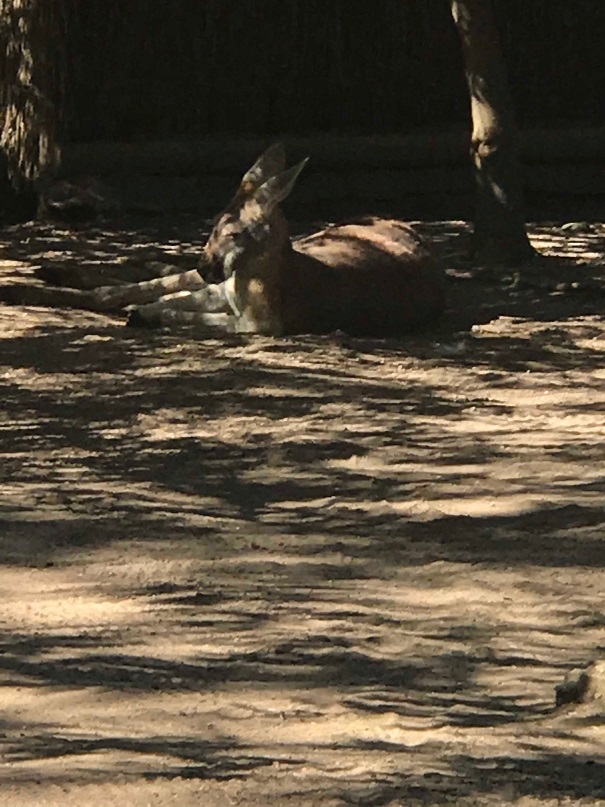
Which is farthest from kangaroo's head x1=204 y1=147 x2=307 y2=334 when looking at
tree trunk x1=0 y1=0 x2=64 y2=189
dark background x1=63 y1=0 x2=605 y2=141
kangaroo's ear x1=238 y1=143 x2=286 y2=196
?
dark background x1=63 y1=0 x2=605 y2=141

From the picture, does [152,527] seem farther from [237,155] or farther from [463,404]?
[237,155]

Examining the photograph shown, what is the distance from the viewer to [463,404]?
6.19m

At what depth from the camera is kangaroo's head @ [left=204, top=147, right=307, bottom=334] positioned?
7.20m

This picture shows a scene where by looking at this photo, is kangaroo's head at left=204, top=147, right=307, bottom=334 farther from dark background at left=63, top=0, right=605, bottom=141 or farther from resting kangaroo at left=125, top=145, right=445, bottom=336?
dark background at left=63, top=0, right=605, bottom=141

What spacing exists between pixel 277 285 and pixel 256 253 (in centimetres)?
17

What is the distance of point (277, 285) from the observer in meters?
7.19

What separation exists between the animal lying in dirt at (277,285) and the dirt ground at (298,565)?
16cm

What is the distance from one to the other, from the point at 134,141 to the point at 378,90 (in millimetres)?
1795

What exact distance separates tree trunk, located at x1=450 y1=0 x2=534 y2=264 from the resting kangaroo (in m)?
1.59

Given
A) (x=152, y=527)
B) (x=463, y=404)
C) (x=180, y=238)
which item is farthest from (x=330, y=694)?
(x=180, y=238)

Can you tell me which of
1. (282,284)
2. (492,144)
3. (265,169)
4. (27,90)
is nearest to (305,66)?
(27,90)

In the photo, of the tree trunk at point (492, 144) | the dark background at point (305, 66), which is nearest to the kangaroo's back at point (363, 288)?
the tree trunk at point (492, 144)

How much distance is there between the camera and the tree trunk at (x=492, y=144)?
9.07 metres

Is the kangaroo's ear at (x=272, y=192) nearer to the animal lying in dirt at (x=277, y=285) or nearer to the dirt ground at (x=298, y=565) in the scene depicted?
the animal lying in dirt at (x=277, y=285)
